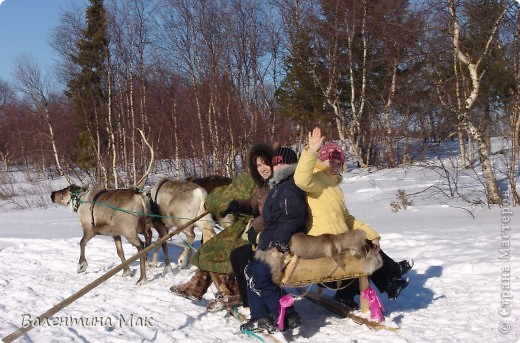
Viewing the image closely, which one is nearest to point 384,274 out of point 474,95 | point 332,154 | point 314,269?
point 314,269

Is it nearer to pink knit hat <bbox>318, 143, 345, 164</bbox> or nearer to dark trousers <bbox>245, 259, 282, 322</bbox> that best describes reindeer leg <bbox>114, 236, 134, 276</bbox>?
dark trousers <bbox>245, 259, 282, 322</bbox>

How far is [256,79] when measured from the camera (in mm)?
19422

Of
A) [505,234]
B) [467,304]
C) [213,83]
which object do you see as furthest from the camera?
[213,83]

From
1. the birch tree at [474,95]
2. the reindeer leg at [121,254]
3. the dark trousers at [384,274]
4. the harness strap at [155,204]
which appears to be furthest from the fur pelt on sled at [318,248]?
the birch tree at [474,95]

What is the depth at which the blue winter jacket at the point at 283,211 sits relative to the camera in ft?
12.8

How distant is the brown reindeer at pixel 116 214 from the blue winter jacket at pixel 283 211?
3.47 m

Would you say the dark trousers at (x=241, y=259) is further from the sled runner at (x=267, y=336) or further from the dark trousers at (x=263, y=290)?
the sled runner at (x=267, y=336)

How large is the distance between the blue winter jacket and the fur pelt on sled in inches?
2.9

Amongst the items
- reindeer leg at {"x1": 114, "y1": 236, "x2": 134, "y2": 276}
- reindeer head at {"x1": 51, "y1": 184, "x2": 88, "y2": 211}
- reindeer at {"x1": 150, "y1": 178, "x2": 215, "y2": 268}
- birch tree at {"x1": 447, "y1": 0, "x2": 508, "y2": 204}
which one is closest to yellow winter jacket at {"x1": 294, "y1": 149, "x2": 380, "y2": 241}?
reindeer at {"x1": 150, "y1": 178, "x2": 215, "y2": 268}

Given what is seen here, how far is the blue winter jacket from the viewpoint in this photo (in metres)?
3.91

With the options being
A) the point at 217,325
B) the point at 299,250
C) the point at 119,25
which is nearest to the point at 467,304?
the point at 299,250

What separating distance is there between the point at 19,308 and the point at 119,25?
1525 centimetres

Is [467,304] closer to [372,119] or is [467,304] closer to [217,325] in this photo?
[217,325]

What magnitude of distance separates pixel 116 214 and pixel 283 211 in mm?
3923
